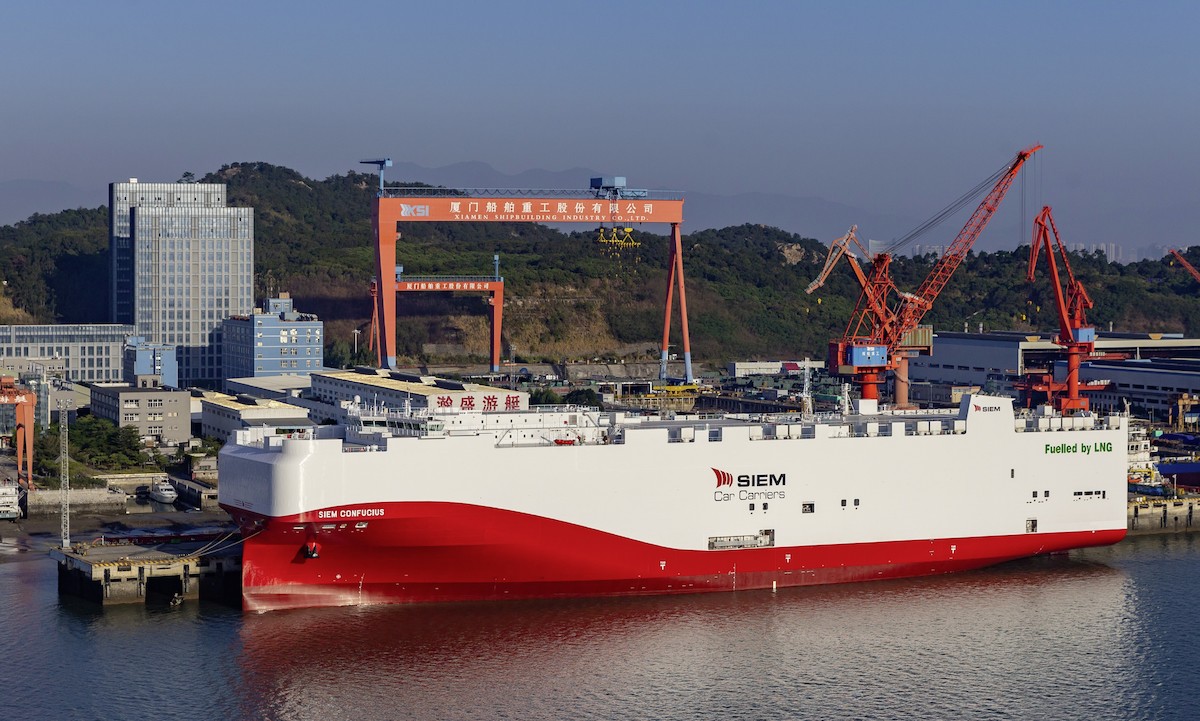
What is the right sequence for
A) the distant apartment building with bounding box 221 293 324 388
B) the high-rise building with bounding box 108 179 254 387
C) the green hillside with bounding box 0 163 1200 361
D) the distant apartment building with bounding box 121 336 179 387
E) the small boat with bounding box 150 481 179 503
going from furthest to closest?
the green hillside with bounding box 0 163 1200 361 → the high-rise building with bounding box 108 179 254 387 → the distant apartment building with bounding box 221 293 324 388 → the distant apartment building with bounding box 121 336 179 387 → the small boat with bounding box 150 481 179 503

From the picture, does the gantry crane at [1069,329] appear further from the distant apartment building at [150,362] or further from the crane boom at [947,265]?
the distant apartment building at [150,362]

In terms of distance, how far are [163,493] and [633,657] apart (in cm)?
2038

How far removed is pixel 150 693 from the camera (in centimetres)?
2661

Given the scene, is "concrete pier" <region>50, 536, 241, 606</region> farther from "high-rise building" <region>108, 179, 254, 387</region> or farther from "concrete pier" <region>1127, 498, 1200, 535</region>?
"high-rise building" <region>108, 179, 254, 387</region>

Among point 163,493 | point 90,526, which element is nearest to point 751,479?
point 90,526

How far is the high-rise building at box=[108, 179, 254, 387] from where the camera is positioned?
2835 inches

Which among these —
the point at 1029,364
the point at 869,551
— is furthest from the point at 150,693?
the point at 1029,364

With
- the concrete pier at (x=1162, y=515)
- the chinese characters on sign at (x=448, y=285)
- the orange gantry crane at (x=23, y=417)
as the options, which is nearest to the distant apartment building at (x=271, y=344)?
the chinese characters on sign at (x=448, y=285)

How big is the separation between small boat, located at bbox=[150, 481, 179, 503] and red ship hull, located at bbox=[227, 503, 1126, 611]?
12.7 meters

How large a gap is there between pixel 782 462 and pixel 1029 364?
4275 centimetres

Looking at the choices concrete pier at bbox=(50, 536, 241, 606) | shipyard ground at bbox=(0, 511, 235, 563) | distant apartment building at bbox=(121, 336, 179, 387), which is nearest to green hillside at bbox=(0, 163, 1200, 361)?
distant apartment building at bbox=(121, 336, 179, 387)

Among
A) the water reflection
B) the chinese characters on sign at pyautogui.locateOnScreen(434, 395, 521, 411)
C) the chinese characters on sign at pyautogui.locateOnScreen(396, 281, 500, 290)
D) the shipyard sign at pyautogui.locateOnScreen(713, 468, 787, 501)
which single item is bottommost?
the water reflection

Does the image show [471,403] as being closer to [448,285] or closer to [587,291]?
[448,285]

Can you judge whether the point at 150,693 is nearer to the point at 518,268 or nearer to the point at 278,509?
the point at 278,509
